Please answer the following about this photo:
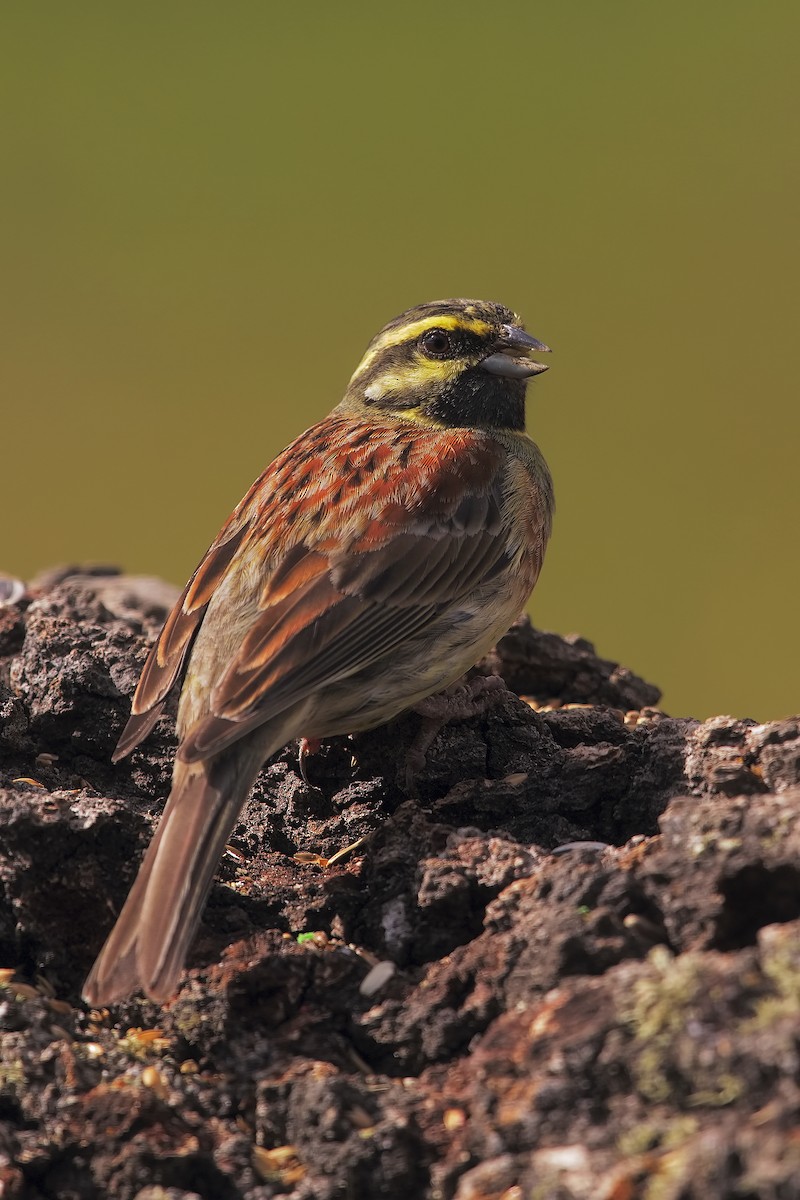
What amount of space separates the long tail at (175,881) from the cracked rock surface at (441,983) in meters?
0.13

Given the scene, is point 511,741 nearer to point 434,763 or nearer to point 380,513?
point 434,763

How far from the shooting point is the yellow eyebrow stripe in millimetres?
5816

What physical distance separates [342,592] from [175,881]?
4.45ft

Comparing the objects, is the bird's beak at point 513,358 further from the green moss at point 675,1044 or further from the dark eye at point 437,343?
the green moss at point 675,1044

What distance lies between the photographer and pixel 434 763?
14.8 ft

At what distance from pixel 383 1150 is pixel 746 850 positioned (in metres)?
1.03

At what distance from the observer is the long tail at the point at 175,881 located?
3262 millimetres

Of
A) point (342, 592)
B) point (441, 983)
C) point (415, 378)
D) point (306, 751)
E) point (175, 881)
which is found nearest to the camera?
point (441, 983)

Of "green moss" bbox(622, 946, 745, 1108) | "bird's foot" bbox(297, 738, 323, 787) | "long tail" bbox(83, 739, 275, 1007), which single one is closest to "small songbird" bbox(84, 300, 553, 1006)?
"long tail" bbox(83, 739, 275, 1007)

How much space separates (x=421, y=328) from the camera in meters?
5.88

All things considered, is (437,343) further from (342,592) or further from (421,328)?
(342,592)

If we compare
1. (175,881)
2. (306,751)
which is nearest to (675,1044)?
(175,881)

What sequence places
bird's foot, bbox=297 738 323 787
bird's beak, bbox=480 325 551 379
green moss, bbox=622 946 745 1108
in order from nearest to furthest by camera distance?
green moss, bbox=622 946 745 1108
bird's foot, bbox=297 738 323 787
bird's beak, bbox=480 325 551 379

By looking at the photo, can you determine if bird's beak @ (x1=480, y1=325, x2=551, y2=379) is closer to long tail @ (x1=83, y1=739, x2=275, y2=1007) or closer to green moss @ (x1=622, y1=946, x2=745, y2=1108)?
long tail @ (x1=83, y1=739, x2=275, y2=1007)
